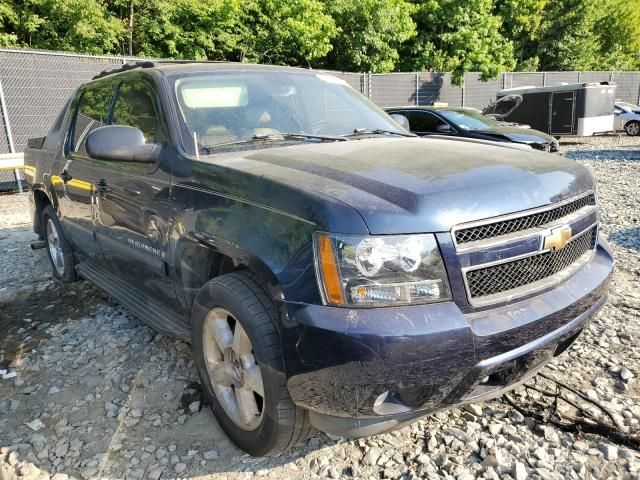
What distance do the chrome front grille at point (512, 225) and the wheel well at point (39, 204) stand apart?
4371 millimetres

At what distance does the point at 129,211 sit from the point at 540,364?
8.11 ft

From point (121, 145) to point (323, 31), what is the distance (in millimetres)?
19625

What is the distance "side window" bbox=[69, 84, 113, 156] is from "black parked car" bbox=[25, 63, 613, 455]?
673 millimetres

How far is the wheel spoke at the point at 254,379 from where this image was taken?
2.24 metres

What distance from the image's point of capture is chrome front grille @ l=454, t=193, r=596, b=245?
6.56 feet

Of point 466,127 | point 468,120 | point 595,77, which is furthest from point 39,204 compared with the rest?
point 595,77

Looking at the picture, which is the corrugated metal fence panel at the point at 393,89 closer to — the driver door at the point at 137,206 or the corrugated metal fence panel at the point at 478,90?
the corrugated metal fence panel at the point at 478,90

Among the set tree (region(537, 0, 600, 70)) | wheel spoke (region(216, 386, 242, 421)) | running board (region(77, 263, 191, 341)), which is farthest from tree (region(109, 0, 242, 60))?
tree (region(537, 0, 600, 70))

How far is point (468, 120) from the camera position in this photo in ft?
35.8

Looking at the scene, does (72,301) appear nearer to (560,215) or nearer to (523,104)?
(560,215)

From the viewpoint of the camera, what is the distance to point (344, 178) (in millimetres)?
2186

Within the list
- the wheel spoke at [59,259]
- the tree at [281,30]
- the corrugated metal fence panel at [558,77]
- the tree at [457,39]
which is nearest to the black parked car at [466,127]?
the wheel spoke at [59,259]

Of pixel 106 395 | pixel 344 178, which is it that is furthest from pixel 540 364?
pixel 106 395

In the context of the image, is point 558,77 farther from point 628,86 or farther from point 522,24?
point 522,24
